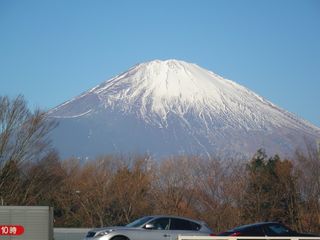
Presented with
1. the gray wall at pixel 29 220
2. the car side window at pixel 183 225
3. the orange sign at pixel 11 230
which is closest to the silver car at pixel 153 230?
the car side window at pixel 183 225

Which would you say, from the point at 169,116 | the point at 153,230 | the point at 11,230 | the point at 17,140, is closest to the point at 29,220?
the point at 11,230

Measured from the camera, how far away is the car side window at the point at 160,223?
21.5 m

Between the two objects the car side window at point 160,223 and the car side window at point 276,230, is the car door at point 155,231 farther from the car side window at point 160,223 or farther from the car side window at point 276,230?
the car side window at point 276,230

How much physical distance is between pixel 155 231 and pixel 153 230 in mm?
78

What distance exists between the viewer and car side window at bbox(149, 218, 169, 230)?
21.5 m

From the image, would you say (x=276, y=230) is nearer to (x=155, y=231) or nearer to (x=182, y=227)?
(x=182, y=227)

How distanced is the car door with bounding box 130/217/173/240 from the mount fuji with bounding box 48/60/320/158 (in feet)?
363

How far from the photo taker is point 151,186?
53.1m

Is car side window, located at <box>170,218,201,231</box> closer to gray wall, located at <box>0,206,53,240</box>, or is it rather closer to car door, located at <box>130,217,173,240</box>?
car door, located at <box>130,217,173,240</box>

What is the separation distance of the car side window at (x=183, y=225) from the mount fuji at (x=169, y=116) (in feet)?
362

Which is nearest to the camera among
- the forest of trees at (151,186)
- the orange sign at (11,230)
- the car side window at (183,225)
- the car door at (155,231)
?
the car door at (155,231)

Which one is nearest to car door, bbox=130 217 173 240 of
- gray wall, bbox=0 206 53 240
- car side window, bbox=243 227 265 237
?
car side window, bbox=243 227 265 237

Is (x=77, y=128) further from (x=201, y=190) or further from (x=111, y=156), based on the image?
(x=201, y=190)

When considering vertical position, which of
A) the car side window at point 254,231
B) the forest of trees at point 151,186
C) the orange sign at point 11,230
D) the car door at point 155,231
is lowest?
the car side window at point 254,231
